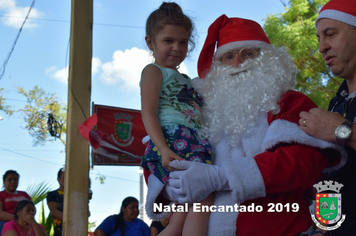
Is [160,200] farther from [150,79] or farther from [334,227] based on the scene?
[334,227]

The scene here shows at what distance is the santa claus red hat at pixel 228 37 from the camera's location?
6.83 ft

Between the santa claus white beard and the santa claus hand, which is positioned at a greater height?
the santa claus white beard

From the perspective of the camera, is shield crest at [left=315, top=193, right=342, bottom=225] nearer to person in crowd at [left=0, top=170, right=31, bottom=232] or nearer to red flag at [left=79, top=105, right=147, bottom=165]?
person in crowd at [left=0, top=170, right=31, bottom=232]

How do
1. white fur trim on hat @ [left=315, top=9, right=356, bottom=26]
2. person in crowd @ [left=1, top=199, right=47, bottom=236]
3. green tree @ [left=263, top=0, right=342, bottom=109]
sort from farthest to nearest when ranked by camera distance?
green tree @ [left=263, top=0, right=342, bottom=109], person in crowd @ [left=1, top=199, right=47, bottom=236], white fur trim on hat @ [left=315, top=9, right=356, bottom=26]

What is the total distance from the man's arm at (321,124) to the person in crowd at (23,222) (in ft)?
15.0

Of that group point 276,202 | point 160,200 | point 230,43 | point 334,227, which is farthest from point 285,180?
point 230,43

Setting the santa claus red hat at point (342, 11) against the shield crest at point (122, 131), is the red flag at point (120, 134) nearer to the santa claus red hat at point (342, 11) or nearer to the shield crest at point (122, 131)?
the shield crest at point (122, 131)

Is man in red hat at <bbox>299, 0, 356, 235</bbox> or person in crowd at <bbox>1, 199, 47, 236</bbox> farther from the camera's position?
person in crowd at <bbox>1, 199, 47, 236</bbox>

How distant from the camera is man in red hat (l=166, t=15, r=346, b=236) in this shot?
165 cm

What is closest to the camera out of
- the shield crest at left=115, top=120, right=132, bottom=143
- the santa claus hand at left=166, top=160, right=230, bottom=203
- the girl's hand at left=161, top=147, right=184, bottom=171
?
the santa claus hand at left=166, top=160, right=230, bottom=203

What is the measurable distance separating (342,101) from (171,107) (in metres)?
0.95

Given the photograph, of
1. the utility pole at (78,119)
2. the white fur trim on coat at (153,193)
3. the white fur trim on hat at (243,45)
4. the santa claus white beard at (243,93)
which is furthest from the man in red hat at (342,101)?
the utility pole at (78,119)

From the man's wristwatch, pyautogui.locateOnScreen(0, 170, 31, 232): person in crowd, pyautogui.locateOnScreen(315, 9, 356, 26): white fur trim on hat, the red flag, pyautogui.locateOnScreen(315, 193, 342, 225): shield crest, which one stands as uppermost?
the red flag

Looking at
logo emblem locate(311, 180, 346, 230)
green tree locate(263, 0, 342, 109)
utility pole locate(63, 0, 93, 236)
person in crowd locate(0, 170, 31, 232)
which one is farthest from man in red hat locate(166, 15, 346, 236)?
green tree locate(263, 0, 342, 109)
